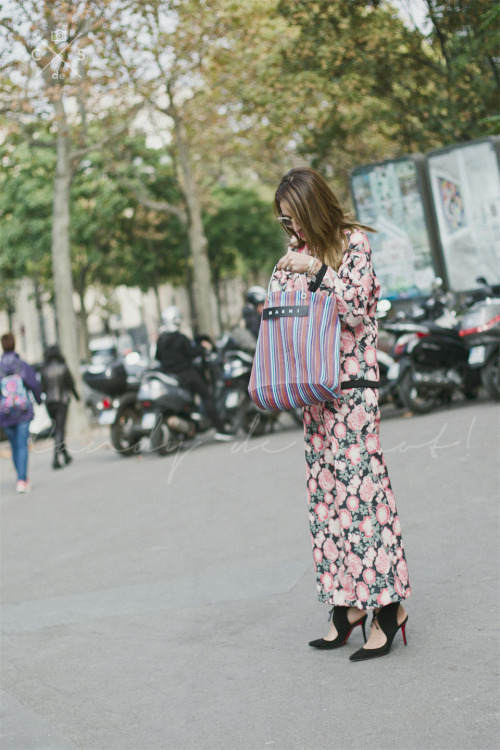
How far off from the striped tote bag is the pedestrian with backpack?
837 cm

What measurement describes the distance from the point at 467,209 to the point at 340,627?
1455 centimetres

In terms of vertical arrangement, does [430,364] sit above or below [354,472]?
below

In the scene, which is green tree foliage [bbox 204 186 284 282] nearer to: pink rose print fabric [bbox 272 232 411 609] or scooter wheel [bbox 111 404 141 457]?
scooter wheel [bbox 111 404 141 457]

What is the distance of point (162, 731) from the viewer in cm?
401

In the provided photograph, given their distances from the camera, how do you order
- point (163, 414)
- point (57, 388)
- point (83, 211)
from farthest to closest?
point (83, 211) < point (57, 388) < point (163, 414)

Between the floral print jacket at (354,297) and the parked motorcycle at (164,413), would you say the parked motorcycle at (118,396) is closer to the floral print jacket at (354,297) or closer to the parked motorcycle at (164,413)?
the parked motorcycle at (164,413)

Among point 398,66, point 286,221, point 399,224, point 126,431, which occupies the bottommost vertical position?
point 126,431

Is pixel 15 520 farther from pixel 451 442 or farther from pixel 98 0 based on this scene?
pixel 98 0

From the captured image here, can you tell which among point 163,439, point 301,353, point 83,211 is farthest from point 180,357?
point 83,211

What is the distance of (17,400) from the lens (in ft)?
40.4

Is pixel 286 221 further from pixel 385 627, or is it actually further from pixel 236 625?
pixel 236 625

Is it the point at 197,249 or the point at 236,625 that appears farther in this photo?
the point at 197,249

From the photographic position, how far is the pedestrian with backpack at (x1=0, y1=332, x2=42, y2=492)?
40.5ft

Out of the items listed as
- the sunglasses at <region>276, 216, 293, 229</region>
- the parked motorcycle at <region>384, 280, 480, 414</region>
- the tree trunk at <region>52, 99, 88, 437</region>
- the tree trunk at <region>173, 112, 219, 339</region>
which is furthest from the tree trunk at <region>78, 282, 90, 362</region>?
the sunglasses at <region>276, 216, 293, 229</region>
